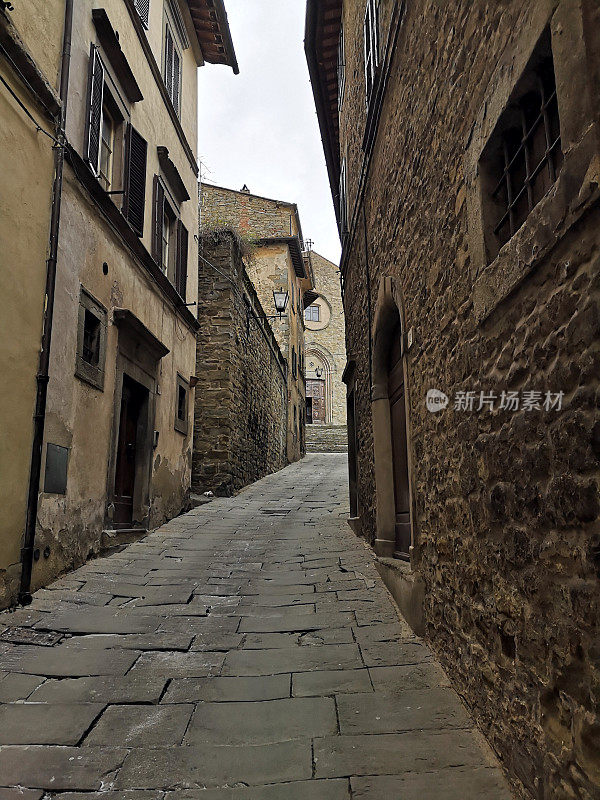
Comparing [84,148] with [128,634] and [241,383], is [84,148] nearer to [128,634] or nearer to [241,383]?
[128,634]

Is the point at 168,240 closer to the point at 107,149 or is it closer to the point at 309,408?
the point at 107,149

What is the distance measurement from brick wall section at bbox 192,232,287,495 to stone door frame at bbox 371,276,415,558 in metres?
5.47

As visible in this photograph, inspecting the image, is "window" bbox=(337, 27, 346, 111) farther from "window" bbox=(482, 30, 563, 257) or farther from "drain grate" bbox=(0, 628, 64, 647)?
"drain grate" bbox=(0, 628, 64, 647)

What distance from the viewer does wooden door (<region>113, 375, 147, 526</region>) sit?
23.4ft

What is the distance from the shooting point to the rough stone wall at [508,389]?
178cm

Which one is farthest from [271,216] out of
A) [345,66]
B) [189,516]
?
[189,516]

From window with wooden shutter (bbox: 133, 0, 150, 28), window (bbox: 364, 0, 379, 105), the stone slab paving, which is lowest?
the stone slab paving

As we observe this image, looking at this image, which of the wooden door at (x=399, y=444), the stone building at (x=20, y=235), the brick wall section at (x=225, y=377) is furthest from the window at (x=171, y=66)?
the wooden door at (x=399, y=444)

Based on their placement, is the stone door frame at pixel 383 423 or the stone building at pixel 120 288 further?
the stone door frame at pixel 383 423

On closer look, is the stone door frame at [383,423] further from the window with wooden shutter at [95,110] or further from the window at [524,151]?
the window with wooden shutter at [95,110]

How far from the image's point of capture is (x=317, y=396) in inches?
1368

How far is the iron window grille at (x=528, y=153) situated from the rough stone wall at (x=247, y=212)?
17458mm

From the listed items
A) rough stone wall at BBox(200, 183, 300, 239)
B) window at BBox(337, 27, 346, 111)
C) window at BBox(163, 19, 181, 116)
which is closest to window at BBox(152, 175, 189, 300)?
window at BBox(163, 19, 181, 116)

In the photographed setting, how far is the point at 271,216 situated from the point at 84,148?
1498cm
